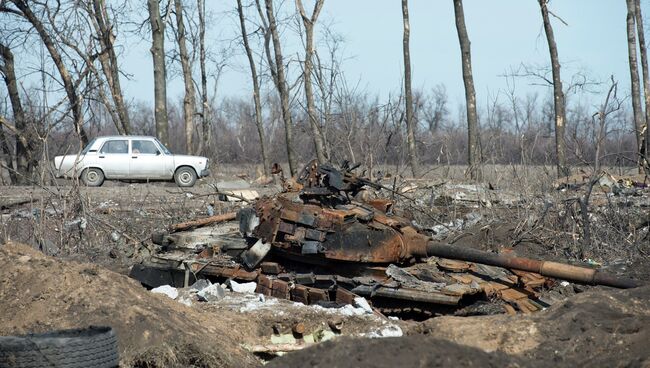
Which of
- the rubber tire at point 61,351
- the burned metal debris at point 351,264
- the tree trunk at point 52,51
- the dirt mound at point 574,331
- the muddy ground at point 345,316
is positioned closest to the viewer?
the muddy ground at point 345,316

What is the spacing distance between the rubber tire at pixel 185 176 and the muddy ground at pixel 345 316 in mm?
10221

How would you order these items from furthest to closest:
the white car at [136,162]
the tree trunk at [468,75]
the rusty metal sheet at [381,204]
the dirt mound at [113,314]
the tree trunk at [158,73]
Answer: the tree trunk at [158,73]
the white car at [136,162]
the tree trunk at [468,75]
the rusty metal sheet at [381,204]
the dirt mound at [113,314]

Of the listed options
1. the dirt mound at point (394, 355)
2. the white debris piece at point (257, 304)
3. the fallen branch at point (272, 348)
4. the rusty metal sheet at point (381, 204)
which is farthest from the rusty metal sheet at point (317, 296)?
the dirt mound at point (394, 355)

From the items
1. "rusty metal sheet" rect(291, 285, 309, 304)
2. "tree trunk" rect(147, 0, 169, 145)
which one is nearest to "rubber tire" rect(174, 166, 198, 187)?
"tree trunk" rect(147, 0, 169, 145)

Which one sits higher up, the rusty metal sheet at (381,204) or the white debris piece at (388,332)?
the rusty metal sheet at (381,204)

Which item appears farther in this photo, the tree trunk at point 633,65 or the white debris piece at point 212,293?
the tree trunk at point 633,65

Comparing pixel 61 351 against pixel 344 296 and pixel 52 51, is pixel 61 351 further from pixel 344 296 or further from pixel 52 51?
pixel 52 51

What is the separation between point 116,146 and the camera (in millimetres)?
25359

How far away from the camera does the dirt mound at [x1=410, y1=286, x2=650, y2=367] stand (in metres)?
6.50

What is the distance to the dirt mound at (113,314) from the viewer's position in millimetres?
7211

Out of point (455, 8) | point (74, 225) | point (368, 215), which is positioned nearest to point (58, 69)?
point (455, 8)

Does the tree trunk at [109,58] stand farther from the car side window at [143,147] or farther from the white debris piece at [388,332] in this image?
the white debris piece at [388,332]

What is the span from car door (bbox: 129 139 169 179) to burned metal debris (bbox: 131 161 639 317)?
1482 cm

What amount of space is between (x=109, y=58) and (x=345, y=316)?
23686 millimetres
